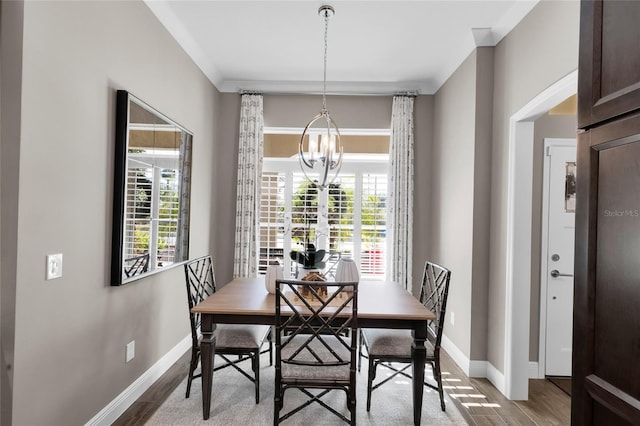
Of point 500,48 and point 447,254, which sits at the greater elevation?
point 500,48

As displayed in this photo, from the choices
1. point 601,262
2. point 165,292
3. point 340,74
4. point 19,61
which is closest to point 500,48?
point 340,74

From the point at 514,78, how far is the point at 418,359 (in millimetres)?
2140

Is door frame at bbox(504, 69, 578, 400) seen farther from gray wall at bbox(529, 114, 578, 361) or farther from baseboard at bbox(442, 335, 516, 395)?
gray wall at bbox(529, 114, 578, 361)

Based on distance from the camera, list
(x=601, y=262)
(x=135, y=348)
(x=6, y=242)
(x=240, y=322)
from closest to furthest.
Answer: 1. (x=601, y=262)
2. (x=6, y=242)
3. (x=240, y=322)
4. (x=135, y=348)

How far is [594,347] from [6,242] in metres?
2.14

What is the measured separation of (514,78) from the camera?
2.79 m

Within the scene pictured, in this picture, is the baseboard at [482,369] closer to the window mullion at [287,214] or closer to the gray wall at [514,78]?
the gray wall at [514,78]

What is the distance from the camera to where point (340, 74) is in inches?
160

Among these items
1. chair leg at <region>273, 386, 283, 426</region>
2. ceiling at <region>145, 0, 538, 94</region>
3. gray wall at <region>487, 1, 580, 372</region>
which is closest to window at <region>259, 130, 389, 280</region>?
ceiling at <region>145, 0, 538, 94</region>

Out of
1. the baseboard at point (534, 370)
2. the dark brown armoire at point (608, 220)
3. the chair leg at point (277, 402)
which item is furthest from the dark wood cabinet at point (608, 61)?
the baseboard at point (534, 370)

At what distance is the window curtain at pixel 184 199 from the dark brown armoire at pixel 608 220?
2819 millimetres

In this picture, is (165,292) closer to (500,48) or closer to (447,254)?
(447,254)

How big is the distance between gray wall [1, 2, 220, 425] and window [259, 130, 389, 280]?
198 centimetres

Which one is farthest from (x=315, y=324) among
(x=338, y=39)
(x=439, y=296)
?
(x=338, y=39)
